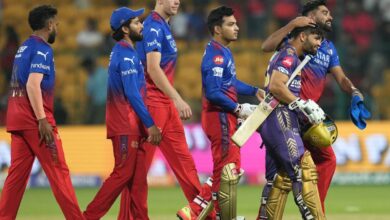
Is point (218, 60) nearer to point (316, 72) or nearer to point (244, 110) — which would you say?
point (244, 110)

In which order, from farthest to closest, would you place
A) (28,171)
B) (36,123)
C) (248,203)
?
(248,203) → (28,171) → (36,123)

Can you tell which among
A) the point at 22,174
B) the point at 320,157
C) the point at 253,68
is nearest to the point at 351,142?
the point at 253,68

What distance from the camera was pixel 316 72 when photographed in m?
11.9

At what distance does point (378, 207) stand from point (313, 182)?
474 cm

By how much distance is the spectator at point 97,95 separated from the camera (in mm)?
20812

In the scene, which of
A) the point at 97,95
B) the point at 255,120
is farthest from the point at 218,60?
the point at 97,95

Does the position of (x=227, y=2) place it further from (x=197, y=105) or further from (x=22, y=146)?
(x=22, y=146)

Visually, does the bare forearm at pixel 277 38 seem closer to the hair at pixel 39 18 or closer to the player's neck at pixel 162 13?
the player's neck at pixel 162 13

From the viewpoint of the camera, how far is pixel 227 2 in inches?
897

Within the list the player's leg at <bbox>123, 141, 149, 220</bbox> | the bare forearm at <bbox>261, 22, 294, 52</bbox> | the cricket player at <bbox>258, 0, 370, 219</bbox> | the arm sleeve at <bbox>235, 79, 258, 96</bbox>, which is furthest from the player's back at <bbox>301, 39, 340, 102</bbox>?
the player's leg at <bbox>123, 141, 149, 220</bbox>

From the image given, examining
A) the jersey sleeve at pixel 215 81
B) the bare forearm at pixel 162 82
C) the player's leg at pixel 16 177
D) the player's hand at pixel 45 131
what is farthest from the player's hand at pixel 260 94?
the player's leg at pixel 16 177

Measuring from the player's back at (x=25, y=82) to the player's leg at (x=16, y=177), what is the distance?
0.51ft

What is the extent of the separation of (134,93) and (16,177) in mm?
1488

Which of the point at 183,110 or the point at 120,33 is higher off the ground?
the point at 120,33
